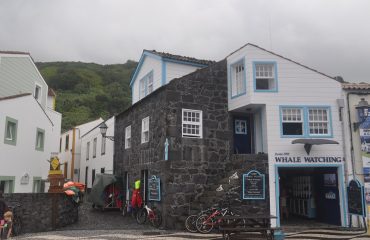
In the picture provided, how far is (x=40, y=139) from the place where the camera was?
21.2 meters

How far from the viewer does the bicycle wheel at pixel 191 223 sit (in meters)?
13.8

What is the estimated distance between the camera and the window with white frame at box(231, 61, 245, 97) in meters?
16.5

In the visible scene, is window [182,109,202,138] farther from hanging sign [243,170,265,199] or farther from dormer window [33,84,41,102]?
dormer window [33,84,41,102]

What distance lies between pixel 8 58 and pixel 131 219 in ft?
37.0

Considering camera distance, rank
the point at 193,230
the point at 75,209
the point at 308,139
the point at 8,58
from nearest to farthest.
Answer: the point at 193,230 < the point at 308,139 < the point at 75,209 < the point at 8,58

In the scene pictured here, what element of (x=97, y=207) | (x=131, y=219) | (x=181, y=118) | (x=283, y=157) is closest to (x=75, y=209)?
(x=131, y=219)

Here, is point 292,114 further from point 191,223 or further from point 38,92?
point 38,92

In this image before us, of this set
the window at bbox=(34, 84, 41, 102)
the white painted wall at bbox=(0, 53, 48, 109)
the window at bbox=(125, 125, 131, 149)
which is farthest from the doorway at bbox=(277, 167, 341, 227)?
the window at bbox=(34, 84, 41, 102)

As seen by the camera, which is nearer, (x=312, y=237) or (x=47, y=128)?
(x=312, y=237)

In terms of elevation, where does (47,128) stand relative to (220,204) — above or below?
above

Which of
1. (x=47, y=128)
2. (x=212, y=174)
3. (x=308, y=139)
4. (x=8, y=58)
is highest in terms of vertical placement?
(x=8, y=58)

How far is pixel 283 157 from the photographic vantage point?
610 inches

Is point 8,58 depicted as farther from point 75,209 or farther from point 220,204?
point 220,204

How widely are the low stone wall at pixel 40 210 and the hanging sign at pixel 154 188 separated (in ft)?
11.3
